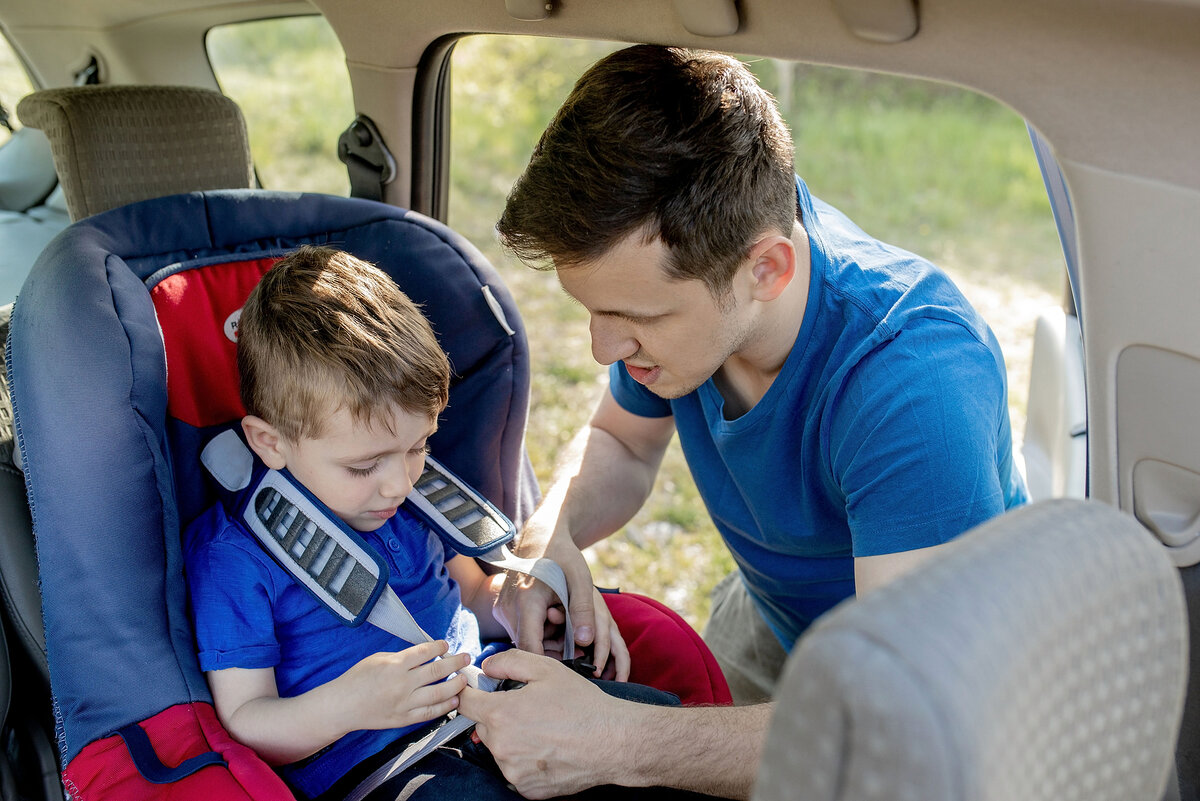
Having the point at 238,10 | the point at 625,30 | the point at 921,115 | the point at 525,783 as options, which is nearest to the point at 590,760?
the point at 525,783

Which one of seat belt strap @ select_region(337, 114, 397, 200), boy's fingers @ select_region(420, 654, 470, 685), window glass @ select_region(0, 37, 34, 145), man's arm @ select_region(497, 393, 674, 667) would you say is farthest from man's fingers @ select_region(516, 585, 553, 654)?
window glass @ select_region(0, 37, 34, 145)

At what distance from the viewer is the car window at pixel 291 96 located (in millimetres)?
6582

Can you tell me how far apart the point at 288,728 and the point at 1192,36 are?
4.98 ft

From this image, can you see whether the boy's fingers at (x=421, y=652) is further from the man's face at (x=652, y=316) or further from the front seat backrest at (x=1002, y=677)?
the front seat backrest at (x=1002, y=677)

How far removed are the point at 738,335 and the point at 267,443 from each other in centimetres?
82

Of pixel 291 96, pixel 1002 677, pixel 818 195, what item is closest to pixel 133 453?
pixel 1002 677

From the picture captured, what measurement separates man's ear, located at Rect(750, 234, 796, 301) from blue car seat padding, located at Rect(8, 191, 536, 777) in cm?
61

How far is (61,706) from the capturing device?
1519 mm

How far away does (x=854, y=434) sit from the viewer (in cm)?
160

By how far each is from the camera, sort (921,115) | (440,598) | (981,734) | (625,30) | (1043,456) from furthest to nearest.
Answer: (921,115) < (1043,456) < (440,598) < (625,30) < (981,734)

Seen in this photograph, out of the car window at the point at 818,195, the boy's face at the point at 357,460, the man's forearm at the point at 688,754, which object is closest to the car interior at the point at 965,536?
the boy's face at the point at 357,460

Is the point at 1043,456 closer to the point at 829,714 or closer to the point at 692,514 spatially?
the point at 692,514

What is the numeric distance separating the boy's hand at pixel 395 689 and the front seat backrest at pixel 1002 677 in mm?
914

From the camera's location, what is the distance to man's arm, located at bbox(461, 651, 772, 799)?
1.56 metres
